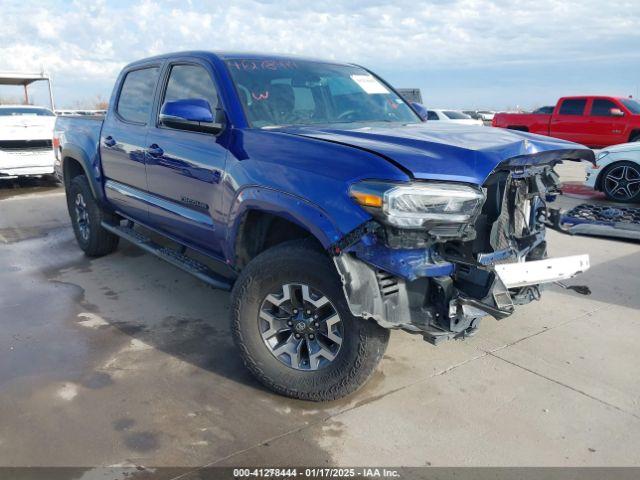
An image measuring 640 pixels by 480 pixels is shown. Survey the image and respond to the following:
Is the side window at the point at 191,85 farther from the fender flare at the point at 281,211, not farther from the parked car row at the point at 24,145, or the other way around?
the parked car row at the point at 24,145

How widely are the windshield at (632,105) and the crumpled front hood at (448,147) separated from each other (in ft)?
48.1

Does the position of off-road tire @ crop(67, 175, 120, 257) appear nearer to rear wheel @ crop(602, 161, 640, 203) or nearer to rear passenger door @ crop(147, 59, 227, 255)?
rear passenger door @ crop(147, 59, 227, 255)

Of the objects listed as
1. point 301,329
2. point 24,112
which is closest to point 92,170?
point 301,329

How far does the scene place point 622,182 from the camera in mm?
9281

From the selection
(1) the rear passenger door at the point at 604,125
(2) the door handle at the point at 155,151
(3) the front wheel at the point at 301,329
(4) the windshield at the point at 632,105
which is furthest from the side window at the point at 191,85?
(4) the windshield at the point at 632,105

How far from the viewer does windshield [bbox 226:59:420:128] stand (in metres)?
3.68

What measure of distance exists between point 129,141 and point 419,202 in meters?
3.01

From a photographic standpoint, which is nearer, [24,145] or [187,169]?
[187,169]

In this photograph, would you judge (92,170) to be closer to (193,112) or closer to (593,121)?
(193,112)

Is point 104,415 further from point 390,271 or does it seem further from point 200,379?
point 390,271

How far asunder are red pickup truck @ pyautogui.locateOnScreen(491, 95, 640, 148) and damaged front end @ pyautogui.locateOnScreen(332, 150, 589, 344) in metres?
14.8

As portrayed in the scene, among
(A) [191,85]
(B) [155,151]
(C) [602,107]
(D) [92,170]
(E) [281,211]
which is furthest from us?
(C) [602,107]

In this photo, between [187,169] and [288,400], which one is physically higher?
[187,169]

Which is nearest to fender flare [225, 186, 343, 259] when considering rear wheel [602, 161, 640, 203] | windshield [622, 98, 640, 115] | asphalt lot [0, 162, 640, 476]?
asphalt lot [0, 162, 640, 476]
